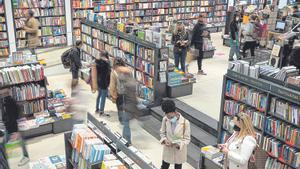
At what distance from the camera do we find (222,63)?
1208cm

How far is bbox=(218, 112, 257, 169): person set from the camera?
391 centimetres

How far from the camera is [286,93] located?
4.92 metres

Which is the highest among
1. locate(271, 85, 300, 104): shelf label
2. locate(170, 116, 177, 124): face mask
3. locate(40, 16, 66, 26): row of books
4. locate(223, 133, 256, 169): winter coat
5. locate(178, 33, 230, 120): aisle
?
locate(40, 16, 66, 26): row of books

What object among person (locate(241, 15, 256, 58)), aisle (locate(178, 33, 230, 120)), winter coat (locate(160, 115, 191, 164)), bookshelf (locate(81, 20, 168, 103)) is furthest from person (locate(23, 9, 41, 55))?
winter coat (locate(160, 115, 191, 164))

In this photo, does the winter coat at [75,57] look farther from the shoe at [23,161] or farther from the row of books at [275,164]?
the row of books at [275,164]

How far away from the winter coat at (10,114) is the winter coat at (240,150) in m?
3.49

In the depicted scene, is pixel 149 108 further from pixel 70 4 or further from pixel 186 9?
pixel 186 9

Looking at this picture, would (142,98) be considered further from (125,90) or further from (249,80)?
(249,80)

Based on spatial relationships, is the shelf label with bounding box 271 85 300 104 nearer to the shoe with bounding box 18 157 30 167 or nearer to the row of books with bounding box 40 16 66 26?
the shoe with bounding box 18 157 30 167

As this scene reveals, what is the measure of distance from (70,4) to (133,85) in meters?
8.18

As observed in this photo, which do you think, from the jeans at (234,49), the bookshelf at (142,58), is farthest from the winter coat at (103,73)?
the jeans at (234,49)

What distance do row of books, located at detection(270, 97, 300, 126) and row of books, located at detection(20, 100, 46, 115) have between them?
472 cm

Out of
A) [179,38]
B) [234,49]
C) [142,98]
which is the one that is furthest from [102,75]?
[234,49]

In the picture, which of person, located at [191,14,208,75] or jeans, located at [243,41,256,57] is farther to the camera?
jeans, located at [243,41,256,57]
